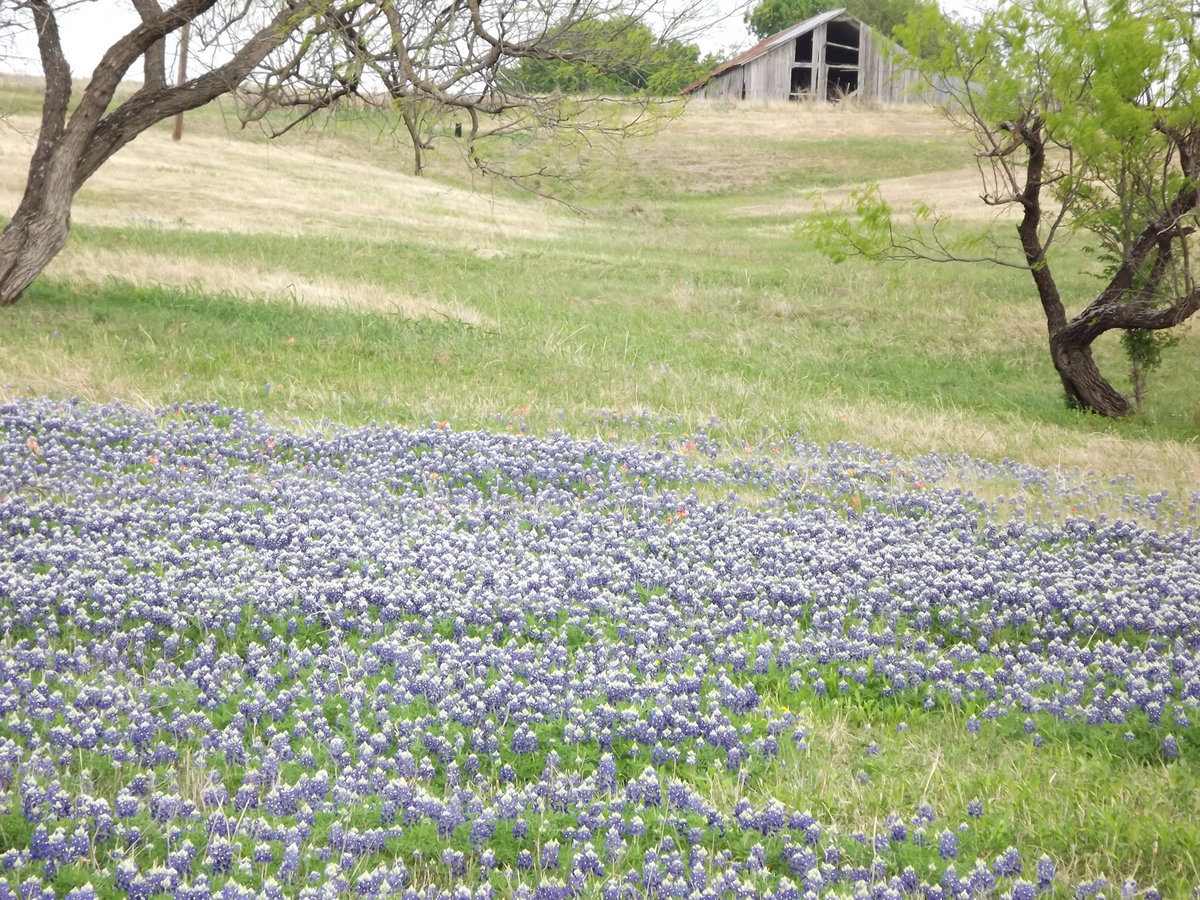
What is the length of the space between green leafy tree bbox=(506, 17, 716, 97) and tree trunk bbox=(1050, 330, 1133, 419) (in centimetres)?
663

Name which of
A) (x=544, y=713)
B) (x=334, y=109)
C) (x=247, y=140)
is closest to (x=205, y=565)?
(x=544, y=713)

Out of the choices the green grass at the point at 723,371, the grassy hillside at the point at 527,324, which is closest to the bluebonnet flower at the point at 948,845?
the green grass at the point at 723,371

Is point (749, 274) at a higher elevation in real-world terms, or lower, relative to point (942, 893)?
higher

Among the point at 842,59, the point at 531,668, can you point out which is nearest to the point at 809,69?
the point at 842,59

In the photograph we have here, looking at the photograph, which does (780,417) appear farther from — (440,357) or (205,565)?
(205,565)

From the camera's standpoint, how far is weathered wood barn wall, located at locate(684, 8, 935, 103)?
62750 millimetres

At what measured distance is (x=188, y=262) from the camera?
61.6 ft

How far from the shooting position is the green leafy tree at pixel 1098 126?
43.7 ft

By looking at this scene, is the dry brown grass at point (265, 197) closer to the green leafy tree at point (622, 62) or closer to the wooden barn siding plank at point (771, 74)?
the green leafy tree at point (622, 62)

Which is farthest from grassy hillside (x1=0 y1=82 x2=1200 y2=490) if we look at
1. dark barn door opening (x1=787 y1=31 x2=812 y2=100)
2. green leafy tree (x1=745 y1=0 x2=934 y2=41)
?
green leafy tree (x1=745 y1=0 x2=934 y2=41)

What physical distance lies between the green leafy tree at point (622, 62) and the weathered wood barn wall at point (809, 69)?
2086 inches

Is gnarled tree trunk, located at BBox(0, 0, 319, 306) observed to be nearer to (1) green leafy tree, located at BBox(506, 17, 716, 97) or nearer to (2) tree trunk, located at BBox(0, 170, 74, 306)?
(2) tree trunk, located at BBox(0, 170, 74, 306)

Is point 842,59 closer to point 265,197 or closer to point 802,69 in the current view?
point 802,69

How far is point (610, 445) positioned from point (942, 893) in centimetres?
652
